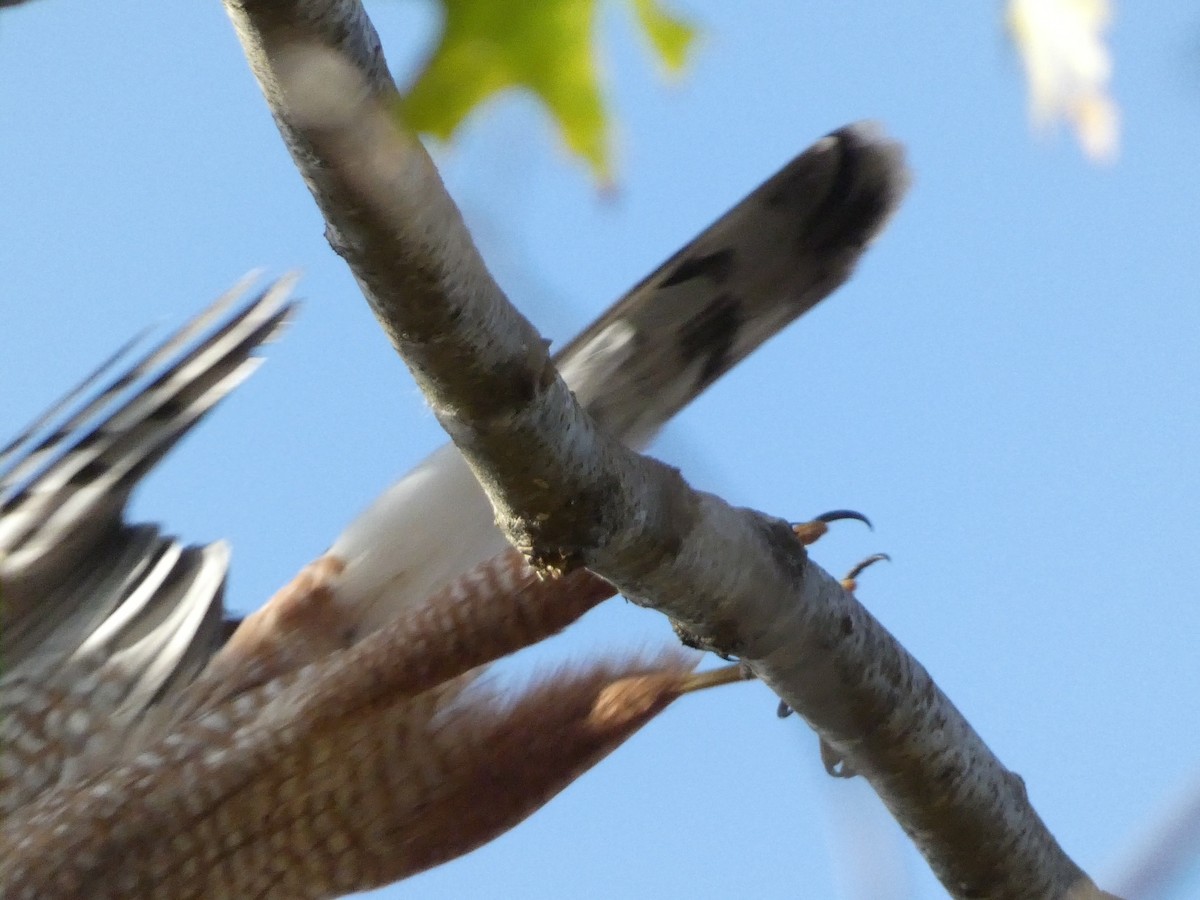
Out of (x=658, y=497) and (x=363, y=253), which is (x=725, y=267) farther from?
(x=363, y=253)

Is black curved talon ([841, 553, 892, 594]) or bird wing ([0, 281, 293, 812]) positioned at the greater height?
bird wing ([0, 281, 293, 812])

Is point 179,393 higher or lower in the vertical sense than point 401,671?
higher

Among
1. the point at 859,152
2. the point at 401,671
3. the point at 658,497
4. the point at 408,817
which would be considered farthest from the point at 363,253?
the point at 408,817

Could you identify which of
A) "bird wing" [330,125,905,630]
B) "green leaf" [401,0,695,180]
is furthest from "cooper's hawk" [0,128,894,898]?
"green leaf" [401,0,695,180]

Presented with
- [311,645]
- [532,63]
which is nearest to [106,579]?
[311,645]

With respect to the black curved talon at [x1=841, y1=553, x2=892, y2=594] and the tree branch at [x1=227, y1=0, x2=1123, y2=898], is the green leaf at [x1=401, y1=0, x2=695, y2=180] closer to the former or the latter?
the tree branch at [x1=227, y1=0, x2=1123, y2=898]

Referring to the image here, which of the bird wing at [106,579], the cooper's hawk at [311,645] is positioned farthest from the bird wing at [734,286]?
the bird wing at [106,579]
